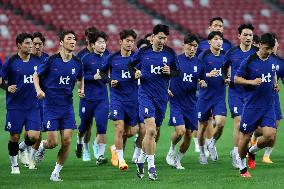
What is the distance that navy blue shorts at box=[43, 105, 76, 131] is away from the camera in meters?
15.1

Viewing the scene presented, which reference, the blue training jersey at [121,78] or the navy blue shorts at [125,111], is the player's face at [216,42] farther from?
the navy blue shorts at [125,111]

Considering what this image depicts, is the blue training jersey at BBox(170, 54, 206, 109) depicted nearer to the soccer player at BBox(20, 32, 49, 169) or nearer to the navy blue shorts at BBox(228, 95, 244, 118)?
the navy blue shorts at BBox(228, 95, 244, 118)

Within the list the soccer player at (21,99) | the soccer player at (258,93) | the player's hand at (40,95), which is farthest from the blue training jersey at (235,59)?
the player's hand at (40,95)

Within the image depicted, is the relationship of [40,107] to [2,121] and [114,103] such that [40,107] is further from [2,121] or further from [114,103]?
[2,121]

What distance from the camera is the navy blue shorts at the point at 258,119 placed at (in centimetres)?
1480

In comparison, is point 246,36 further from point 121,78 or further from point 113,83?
point 113,83

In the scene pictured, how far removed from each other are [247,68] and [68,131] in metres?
2.90

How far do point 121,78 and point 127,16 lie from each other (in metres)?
25.3

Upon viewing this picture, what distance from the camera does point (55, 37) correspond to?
130ft

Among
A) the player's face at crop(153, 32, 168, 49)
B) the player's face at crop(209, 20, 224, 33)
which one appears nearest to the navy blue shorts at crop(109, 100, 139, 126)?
the player's face at crop(153, 32, 168, 49)

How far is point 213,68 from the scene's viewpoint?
18.2 meters

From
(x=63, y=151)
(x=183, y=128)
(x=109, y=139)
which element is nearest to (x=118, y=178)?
(x=63, y=151)

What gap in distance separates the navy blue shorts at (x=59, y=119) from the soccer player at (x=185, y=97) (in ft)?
7.97

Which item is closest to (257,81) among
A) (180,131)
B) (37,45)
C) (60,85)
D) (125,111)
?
(180,131)
